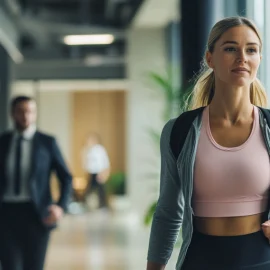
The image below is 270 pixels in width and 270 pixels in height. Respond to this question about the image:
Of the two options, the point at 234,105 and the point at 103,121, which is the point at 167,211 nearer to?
the point at 234,105

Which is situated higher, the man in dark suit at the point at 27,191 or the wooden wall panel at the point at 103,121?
the wooden wall panel at the point at 103,121

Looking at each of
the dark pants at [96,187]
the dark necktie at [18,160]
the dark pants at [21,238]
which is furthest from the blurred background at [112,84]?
the dark pants at [21,238]

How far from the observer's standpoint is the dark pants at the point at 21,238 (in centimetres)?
448

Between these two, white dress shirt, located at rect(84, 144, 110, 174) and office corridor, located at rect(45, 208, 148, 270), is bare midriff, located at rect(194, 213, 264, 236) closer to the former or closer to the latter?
office corridor, located at rect(45, 208, 148, 270)

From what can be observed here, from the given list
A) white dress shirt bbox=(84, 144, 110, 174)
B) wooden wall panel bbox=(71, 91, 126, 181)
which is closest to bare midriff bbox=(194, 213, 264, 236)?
white dress shirt bbox=(84, 144, 110, 174)

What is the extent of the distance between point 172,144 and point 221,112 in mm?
151

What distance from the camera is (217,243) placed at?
2.02m

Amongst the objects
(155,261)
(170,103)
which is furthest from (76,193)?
(155,261)

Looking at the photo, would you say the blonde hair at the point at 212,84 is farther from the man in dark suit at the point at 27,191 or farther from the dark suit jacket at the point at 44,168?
the dark suit jacket at the point at 44,168

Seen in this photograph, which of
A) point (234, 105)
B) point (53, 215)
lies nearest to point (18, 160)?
point (53, 215)

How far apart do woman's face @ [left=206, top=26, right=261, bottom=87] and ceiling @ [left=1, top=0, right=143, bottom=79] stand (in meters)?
9.51

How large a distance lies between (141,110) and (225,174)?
11.8 meters

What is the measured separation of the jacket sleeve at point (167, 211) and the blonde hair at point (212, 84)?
0.48ft

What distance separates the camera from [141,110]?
13836 millimetres
